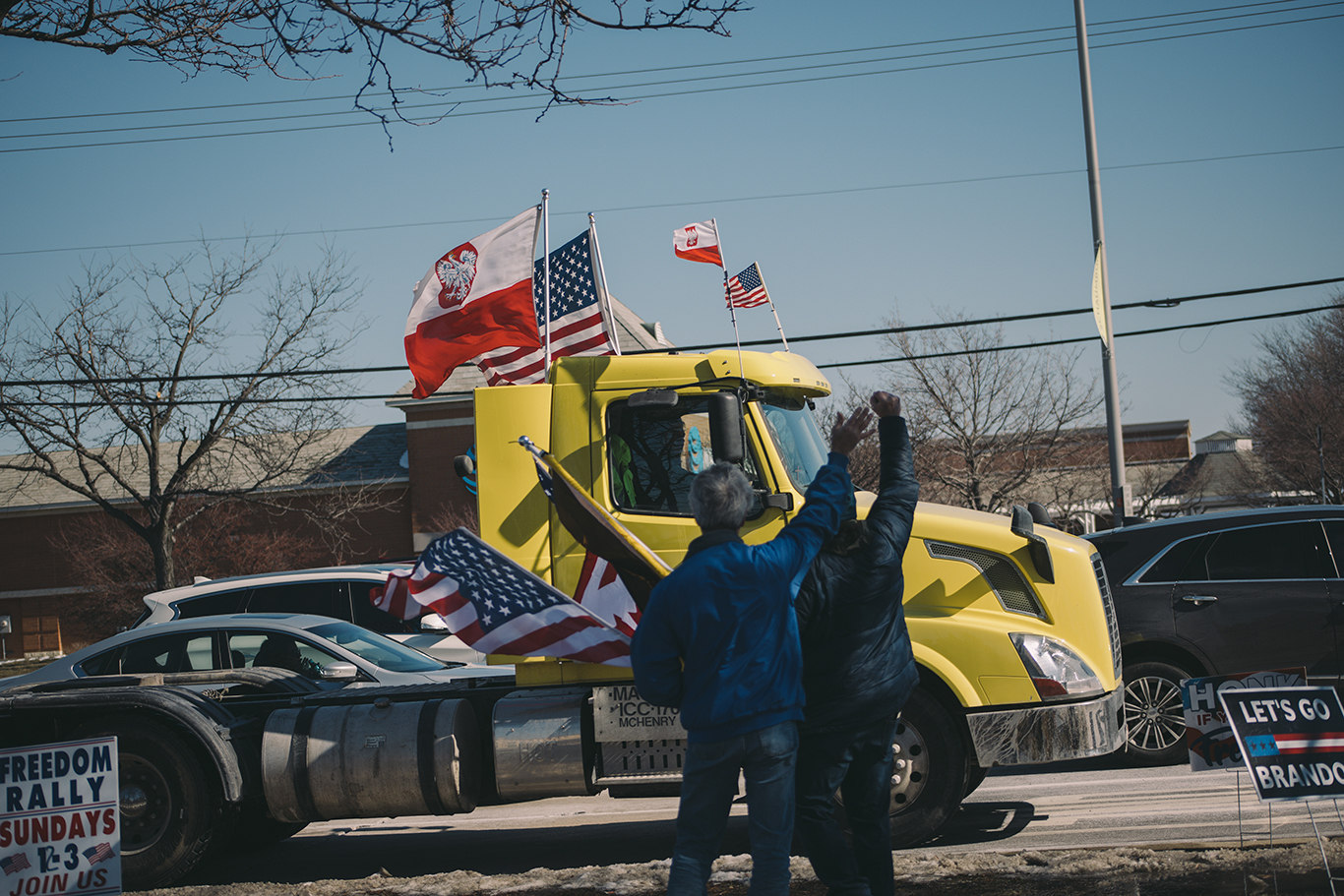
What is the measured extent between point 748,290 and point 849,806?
6.40m

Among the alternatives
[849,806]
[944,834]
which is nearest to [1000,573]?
[944,834]

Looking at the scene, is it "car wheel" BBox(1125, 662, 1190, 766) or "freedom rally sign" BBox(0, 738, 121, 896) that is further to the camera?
"car wheel" BBox(1125, 662, 1190, 766)

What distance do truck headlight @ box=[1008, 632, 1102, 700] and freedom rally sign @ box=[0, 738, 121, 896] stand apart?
5.04m

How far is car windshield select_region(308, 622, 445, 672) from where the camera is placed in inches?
368

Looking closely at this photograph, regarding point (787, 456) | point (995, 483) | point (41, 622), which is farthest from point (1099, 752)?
point (41, 622)

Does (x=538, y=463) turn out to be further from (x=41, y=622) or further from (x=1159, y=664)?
(x=41, y=622)

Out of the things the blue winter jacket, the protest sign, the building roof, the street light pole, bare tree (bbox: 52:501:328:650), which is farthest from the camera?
the building roof

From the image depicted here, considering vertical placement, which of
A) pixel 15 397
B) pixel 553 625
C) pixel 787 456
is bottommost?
pixel 553 625

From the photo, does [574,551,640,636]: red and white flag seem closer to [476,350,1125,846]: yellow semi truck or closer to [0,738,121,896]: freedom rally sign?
[476,350,1125,846]: yellow semi truck

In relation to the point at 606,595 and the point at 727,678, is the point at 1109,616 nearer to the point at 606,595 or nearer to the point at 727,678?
the point at 606,595

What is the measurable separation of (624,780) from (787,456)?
212cm

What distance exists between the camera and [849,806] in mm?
4516

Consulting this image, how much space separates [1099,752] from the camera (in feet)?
19.6

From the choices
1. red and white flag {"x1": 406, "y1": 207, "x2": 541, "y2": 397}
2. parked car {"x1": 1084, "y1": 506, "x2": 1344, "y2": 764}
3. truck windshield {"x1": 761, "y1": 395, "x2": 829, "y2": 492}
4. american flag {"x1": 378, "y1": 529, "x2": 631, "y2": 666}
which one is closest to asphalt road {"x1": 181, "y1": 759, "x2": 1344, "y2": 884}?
parked car {"x1": 1084, "y1": 506, "x2": 1344, "y2": 764}
